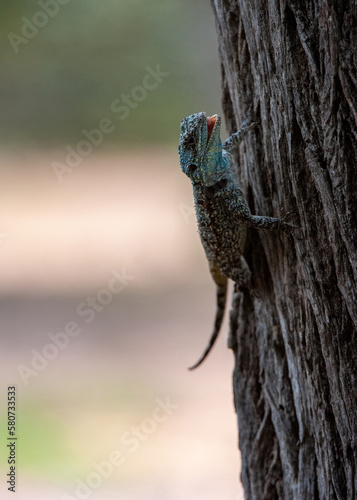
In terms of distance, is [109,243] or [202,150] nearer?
[202,150]

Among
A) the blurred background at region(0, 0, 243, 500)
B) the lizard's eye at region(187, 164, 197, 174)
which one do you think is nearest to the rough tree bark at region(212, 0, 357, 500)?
the lizard's eye at region(187, 164, 197, 174)

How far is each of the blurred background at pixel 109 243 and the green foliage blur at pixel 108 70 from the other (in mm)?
16

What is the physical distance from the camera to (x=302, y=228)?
2072mm

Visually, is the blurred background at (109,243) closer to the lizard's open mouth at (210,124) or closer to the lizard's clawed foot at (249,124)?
the lizard's open mouth at (210,124)

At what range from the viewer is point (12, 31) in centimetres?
542

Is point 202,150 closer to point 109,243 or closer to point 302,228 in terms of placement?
point 302,228

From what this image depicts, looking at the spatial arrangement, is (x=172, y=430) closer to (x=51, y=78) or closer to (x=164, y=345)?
(x=164, y=345)

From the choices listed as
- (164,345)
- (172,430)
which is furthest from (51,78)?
(172,430)

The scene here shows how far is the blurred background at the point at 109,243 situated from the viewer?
5.16 m

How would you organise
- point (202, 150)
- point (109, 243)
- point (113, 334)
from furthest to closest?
point (109, 243) < point (113, 334) < point (202, 150)

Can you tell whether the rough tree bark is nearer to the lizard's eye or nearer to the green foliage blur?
the lizard's eye

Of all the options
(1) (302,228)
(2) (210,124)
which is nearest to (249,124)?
(2) (210,124)

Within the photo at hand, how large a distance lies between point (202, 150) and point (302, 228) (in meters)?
0.64

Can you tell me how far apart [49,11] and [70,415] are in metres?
4.31
